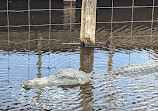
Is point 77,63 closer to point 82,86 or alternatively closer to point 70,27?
point 82,86

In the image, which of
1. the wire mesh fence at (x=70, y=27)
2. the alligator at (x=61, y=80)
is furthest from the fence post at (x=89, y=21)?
the alligator at (x=61, y=80)

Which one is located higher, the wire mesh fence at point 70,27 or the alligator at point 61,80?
the wire mesh fence at point 70,27

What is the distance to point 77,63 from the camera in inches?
337

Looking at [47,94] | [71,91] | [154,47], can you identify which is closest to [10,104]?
[47,94]

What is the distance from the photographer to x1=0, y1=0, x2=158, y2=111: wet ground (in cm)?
648

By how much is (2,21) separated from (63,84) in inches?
247

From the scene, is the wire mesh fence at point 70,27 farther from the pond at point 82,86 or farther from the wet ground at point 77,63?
the pond at point 82,86

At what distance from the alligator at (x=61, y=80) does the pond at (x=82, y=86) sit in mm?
127

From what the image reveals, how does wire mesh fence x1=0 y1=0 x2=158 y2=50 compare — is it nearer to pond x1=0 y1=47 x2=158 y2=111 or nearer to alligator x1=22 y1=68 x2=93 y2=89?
pond x1=0 y1=47 x2=158 y2=111

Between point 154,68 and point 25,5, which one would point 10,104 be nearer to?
point 154,68

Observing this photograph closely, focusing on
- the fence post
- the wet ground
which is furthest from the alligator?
the fence post

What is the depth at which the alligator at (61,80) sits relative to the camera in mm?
7047

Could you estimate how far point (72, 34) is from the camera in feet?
36.5

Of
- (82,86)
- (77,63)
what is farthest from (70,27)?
(82,86)
